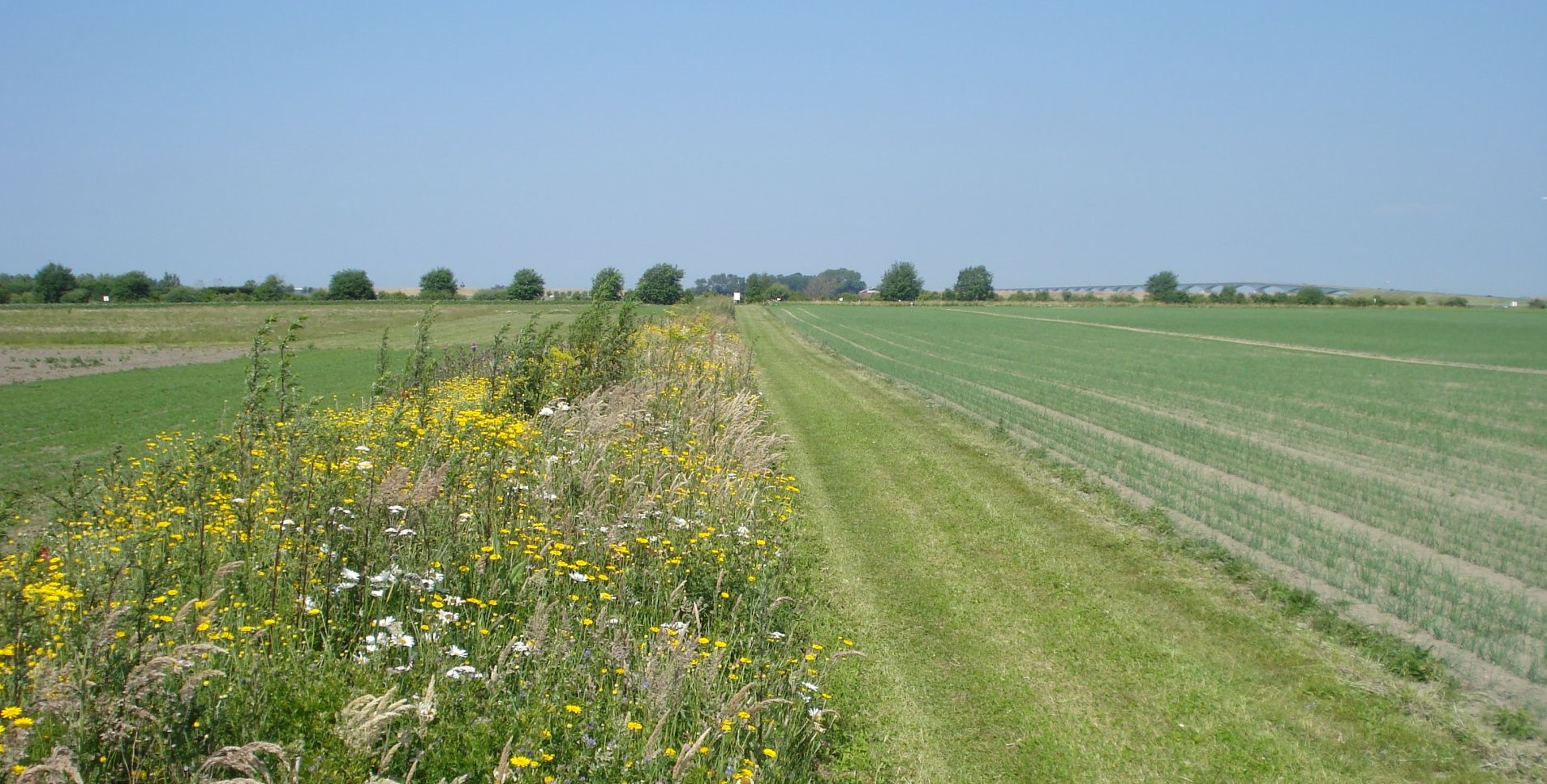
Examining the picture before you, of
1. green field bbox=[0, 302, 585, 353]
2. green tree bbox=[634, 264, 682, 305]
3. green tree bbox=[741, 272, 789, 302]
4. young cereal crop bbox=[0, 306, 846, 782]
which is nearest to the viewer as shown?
young cereal crop bbox=[0, 306, 846, 782]

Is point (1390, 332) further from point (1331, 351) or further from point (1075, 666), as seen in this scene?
point (1075, 666)

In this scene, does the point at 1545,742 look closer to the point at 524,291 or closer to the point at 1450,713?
the point at 1450,713

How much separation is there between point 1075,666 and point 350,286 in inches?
4974

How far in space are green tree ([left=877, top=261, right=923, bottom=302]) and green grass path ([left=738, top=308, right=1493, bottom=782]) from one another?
16869cm

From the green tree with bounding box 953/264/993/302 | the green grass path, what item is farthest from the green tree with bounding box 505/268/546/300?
the green grass path

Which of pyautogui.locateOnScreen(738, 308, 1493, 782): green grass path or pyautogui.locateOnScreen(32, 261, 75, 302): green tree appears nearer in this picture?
pyautogui.locateOnScreen(738, 308, 1493, 782): green grass path

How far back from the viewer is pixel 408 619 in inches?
215

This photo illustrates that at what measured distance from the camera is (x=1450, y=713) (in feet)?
18.9

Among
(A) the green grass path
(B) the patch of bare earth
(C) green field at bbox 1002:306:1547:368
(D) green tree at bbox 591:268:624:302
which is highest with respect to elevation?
(D) green tree at bbox 591:268:624:302

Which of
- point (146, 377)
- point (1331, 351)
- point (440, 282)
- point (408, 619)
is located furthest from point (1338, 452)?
point (440, 282)

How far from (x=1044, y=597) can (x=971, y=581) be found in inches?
27.3

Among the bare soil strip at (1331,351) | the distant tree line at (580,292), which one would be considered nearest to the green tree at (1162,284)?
the distant tree line at (580,292)

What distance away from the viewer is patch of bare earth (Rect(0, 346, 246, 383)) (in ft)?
107

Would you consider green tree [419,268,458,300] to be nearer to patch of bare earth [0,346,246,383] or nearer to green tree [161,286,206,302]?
green tree [161,286,206,302]
